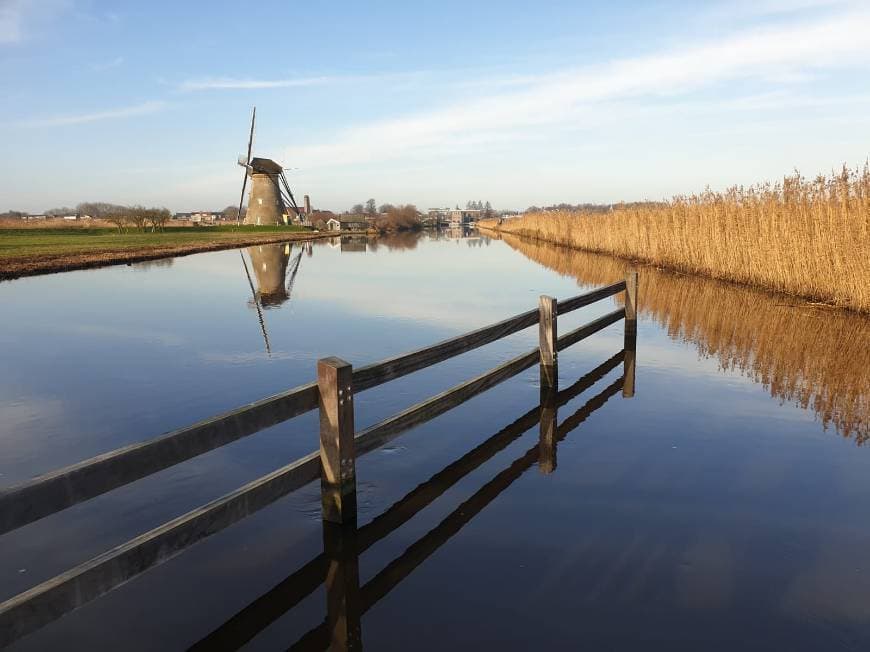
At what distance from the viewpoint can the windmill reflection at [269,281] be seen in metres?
18.8

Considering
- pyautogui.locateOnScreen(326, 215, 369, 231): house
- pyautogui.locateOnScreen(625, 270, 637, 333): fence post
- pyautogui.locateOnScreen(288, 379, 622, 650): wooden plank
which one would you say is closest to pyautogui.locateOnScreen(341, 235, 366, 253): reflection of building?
pyautogui.locateOnScreen(625, 270, 637, 333): fence post

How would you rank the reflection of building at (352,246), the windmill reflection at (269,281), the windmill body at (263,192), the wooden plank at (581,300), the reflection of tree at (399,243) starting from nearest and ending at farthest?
the wooden plank at (581,300) < the windmill reflection at (269,281) < the reflection of building at (352,246) < the reflection of tree at (399,243) < the windmill body at (263,192)

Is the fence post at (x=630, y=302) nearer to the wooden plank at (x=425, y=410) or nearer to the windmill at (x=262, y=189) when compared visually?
the wooden plank at (x=425, y=410)

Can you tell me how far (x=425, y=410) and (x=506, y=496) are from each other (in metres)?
1.16

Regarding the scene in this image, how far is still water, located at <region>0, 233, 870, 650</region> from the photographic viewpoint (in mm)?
4180

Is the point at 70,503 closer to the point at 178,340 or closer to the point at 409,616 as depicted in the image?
the point at 409,616

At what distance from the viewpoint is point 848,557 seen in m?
4.91

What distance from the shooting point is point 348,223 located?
134 m

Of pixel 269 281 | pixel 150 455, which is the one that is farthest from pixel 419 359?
pixel 269 281

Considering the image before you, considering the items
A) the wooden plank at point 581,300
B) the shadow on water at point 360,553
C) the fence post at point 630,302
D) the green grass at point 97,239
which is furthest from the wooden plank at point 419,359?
the green grass at point 97,239

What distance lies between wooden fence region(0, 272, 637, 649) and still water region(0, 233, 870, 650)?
8.2 inches

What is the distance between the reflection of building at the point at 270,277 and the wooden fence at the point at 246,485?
13857 mm

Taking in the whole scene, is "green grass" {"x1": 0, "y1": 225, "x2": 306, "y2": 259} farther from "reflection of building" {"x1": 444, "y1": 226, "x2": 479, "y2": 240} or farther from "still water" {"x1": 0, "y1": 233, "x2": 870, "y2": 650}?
"still water" {"x1": 0, "y1": 233, "x2": 870, "y2": 650}

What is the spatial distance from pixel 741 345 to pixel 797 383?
265cm
